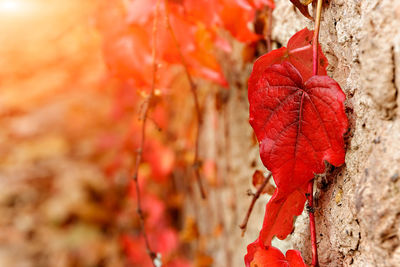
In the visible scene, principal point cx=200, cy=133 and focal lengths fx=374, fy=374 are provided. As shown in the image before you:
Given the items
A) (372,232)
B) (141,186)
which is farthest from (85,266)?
(372,232)

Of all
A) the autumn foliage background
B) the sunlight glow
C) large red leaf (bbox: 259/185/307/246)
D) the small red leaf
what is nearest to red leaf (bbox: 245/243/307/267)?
large red leaf (bbox: 259/185/307/246)

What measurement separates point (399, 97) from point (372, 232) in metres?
0.15

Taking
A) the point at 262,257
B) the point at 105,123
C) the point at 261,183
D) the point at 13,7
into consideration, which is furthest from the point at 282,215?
the point at 13,7

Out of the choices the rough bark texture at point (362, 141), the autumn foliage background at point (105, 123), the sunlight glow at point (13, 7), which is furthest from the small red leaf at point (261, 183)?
the sunlight glow at point (13, 7)

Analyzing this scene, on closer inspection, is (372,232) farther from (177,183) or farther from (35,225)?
(35,225)

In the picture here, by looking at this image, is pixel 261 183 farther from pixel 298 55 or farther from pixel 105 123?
pixel 105 123

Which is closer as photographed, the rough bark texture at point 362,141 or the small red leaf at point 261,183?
the rough bark texture at point 362,141

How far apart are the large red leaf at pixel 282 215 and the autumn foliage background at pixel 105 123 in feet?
1.09

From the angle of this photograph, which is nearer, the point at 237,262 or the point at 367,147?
the point at 367,147

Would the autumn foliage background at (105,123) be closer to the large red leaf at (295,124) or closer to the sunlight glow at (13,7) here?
the sunlight glow at (13,7)

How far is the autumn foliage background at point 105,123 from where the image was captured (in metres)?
0.81

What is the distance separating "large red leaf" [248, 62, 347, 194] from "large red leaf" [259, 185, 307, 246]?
0.11ft

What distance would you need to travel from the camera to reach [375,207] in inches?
15.5

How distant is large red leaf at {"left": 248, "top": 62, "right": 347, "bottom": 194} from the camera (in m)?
0.44
